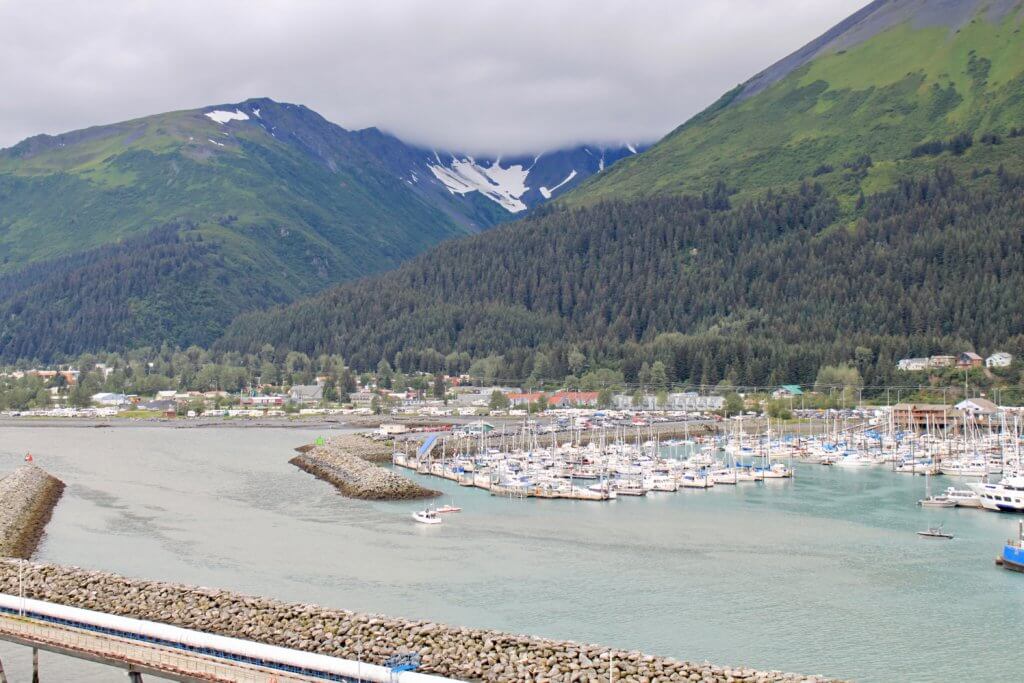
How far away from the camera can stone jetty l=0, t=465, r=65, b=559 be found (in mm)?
44156

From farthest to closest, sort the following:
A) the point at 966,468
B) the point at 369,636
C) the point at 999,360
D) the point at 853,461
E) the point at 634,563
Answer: the point at 999,360, the point at 853,461, the point at 966,468, the point at 634,563, the point at 369,636

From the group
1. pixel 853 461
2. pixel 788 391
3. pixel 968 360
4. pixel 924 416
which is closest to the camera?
pixel 853 461

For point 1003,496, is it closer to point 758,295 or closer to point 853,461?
point 853,461

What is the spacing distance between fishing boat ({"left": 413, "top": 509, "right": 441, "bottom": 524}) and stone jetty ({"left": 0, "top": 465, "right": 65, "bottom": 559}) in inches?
609

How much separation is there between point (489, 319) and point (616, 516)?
12196 cm

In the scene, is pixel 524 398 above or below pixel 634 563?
above

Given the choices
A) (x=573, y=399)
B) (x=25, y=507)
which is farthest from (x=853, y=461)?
(x=573, y=399)

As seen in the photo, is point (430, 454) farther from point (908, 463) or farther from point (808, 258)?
point (808, 258)

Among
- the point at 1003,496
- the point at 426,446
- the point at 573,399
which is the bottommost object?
the point at 1003,496

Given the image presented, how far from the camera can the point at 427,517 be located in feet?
170

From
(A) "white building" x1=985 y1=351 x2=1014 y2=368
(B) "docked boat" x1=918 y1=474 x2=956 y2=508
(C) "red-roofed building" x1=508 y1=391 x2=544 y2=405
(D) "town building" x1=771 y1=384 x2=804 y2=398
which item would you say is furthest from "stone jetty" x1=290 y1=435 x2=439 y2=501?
(A) "white building" x1=985 y1=351 x2=1014 y2=368

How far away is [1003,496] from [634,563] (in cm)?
2197

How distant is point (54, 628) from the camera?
90.6 feet

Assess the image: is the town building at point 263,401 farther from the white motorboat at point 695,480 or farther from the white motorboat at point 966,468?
the white motorboat at point 966,468
